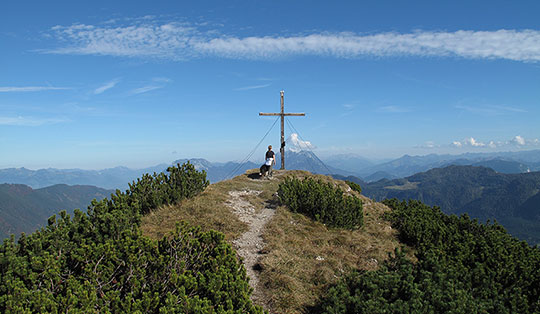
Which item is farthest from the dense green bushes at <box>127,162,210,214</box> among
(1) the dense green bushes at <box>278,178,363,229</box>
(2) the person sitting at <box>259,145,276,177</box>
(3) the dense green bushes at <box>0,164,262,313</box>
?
(2) the person sitting at <box>259,145,276,177</box>

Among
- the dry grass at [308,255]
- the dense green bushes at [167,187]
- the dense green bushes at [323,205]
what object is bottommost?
the dry grass at [308,255]

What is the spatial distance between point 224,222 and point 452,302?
762 centimetres

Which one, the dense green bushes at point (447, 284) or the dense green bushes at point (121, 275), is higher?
the dense green bushes at point (121, 275)

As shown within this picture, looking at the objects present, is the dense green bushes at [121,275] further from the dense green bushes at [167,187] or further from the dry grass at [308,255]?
the dense green bushes at [167,187]

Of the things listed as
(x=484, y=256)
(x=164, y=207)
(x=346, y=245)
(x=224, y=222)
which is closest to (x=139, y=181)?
(x=164, y=207)

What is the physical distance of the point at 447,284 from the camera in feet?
18.7

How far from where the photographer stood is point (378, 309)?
4.71 meters

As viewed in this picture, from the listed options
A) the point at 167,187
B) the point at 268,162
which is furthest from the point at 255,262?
the point at 268,162

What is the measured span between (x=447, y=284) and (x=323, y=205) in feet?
21.8

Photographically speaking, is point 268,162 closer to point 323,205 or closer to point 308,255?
point 323,205

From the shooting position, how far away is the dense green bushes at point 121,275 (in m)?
3.87

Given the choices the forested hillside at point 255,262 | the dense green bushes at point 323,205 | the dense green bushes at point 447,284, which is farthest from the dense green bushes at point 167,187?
the dense green bushes at point 447,284

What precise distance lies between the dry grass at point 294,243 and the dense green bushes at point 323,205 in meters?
0.46

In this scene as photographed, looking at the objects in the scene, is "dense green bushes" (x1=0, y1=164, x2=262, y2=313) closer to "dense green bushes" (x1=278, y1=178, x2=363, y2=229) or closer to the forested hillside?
the forested hillside
